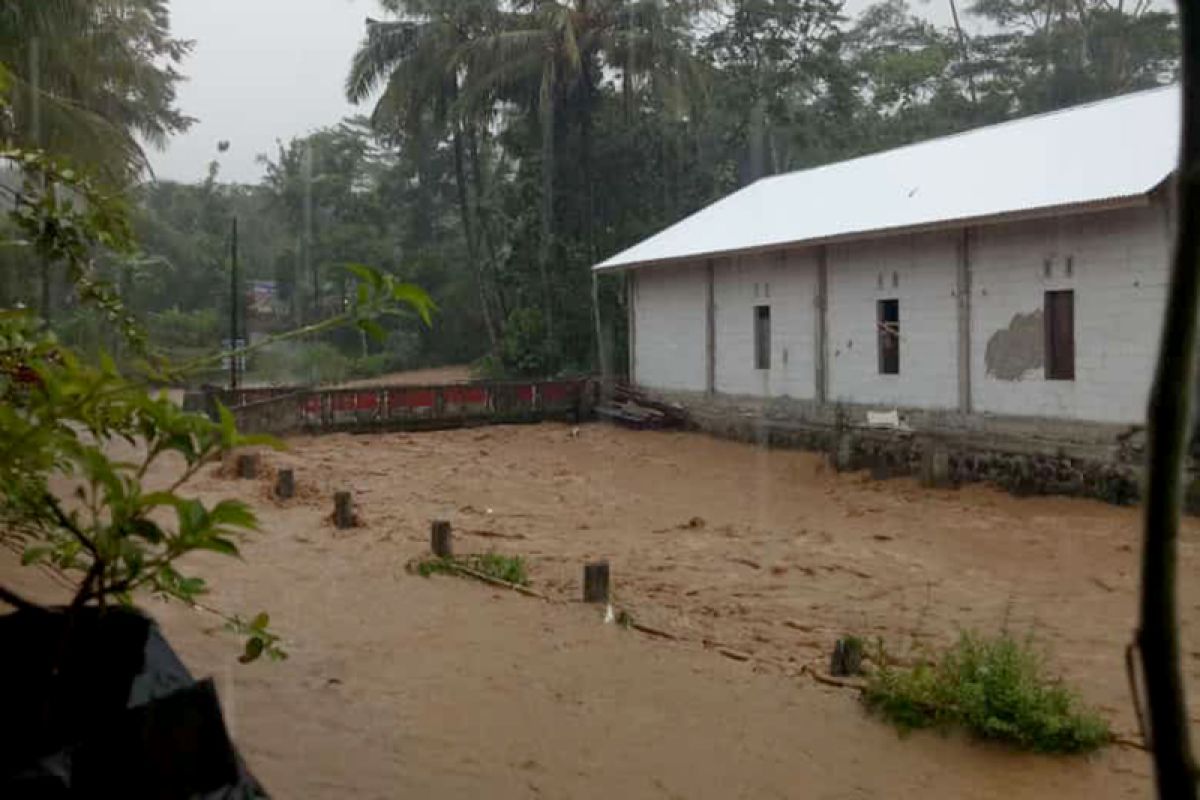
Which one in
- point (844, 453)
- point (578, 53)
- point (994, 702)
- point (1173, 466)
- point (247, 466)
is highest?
point (578, 53)

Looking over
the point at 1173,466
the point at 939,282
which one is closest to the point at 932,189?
the point at 939,282

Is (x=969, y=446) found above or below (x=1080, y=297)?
below

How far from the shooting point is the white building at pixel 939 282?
45.5 ft

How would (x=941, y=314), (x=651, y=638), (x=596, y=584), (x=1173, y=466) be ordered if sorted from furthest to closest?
(x=941, y=314) < (x=596, y=584) < (x=651, y=638) < (x=1173, y=466)

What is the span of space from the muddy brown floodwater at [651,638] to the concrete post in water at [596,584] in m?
0.15

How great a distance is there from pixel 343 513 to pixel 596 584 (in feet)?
13.6

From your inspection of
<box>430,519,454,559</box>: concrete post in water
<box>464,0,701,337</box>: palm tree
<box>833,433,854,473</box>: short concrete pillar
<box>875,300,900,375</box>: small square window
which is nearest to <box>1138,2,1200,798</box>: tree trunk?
<box>430,519,454,559</box>: concrete post in water

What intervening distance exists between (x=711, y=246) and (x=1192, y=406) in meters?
20.4

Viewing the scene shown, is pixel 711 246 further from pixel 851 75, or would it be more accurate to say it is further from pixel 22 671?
pixel 22 671

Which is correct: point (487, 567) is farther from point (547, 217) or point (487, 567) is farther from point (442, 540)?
point (547, 217)

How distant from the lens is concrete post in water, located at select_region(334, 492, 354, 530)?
11.9 metres

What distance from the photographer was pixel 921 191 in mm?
17734

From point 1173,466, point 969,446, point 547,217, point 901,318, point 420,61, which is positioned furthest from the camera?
point 547,217

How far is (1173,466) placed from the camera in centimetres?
79
